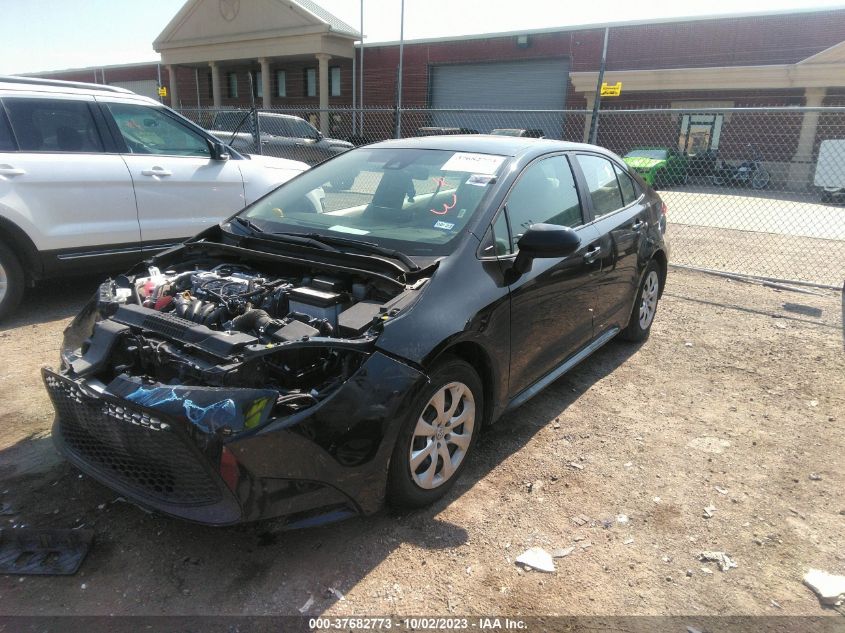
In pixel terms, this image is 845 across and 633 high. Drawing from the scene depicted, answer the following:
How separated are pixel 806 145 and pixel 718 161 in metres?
3.68

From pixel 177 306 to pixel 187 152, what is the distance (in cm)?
373

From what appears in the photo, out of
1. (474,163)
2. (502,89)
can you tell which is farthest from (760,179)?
(474,163)

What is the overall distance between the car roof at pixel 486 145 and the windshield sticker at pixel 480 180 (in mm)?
299

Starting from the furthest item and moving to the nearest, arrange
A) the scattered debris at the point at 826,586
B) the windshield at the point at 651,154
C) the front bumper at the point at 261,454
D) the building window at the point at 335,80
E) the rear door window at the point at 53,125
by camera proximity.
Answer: the building window at the point at 335,80 < the windshield at the point at 651,154 < the rear door window at the point at 53,125 < the scattered debris at the point at 826,586 < the front bumper at the point at 261,454

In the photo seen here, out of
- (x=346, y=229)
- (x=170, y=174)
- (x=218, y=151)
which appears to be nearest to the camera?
(x=346, y=229)

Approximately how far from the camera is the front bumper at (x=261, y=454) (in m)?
2.22

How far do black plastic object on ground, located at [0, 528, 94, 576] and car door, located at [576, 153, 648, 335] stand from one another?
3207 mm

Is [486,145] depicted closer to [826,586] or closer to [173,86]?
[826,586]

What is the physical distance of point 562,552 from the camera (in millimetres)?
2684

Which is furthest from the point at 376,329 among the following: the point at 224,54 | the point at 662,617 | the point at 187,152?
the point at 224,54

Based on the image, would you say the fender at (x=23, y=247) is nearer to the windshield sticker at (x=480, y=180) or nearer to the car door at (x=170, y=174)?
the car door at (x=170, y=174)

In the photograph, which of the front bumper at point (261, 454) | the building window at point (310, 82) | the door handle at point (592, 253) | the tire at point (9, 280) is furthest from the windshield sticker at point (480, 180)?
the building window at point (310, 82)

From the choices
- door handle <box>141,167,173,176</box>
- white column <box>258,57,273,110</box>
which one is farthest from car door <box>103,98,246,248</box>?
white column <box>258,57,273,110</box>

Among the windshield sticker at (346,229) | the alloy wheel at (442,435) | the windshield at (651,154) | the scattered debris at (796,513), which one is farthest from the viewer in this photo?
the windshield at (651,154)
